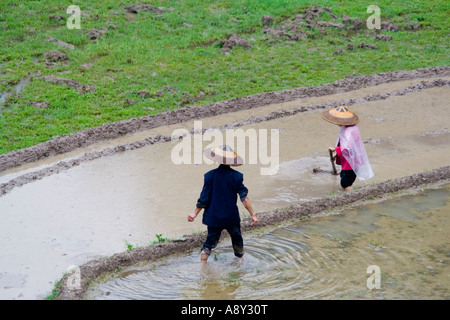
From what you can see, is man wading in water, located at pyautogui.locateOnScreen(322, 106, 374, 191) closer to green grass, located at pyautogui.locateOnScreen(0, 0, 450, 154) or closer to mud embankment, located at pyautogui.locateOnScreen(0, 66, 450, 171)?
mud embankment, located at pyautogui.locateOnScreen(0, 66, 450, 171)

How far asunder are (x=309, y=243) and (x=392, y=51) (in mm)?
9649

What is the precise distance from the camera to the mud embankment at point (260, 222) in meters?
7.38

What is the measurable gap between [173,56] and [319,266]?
29.8 ft

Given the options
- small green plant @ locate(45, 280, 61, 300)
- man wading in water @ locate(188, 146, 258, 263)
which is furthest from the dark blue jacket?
small green plant @ locate(45, 280, 61, 300)

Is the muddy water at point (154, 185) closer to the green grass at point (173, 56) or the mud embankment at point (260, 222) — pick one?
the mud embankment at point (260, 222)

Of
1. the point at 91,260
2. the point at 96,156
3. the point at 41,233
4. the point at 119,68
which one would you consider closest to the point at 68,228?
the point at 41,233

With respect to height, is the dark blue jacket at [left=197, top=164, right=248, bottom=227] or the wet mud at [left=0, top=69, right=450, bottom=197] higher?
the dark blue jacket at [left=197, top=164, right=248, bottom=227]

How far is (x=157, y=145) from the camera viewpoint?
11766 millimetres

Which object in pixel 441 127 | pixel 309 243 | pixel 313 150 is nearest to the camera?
pixel 309 243

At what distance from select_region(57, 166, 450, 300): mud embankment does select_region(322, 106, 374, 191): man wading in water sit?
277 mm

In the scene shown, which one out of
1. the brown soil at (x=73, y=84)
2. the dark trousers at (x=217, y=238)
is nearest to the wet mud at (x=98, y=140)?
the brown soil at (x=73, y=84)

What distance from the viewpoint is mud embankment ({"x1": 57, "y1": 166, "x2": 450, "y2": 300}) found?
7.38m

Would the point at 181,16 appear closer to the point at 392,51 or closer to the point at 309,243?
the point at 392,51

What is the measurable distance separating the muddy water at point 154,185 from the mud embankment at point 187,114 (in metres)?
0.24
